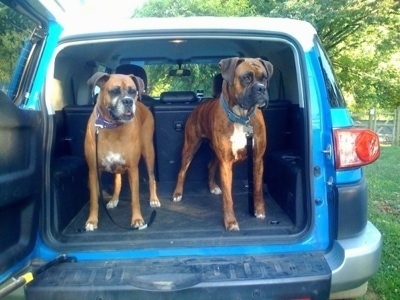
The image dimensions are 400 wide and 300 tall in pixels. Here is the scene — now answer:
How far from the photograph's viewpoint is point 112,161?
3.65 metres

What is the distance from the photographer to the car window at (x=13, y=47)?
2529 mm

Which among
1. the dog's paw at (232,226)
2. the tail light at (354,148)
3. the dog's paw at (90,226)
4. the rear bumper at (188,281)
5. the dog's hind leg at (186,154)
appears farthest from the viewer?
the dog's hind leg at (186,154)

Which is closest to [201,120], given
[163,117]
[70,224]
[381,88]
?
[163,117]

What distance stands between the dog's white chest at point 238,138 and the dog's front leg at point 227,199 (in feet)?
0.49

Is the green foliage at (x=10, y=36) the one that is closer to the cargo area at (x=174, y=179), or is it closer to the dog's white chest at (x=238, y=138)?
the cargo area at (x=174, y=179)

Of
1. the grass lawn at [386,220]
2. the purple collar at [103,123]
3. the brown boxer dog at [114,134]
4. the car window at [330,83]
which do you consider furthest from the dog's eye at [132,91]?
the grass lawn at [386,220]

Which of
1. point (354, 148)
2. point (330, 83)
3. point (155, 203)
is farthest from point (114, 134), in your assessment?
point (354, 148)

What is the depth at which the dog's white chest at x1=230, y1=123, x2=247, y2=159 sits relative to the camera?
355 centimetres

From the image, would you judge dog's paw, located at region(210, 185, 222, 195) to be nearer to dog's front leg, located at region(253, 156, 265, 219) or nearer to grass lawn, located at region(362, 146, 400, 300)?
dog's front leg, located at region(253, 156, 265, 219)

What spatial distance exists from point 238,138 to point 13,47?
173cm

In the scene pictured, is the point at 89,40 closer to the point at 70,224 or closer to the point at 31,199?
the point at 31,199

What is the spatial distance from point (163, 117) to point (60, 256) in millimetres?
2336

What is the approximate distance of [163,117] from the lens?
15.5ft

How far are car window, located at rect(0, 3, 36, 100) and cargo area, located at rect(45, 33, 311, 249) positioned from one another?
48 cm
